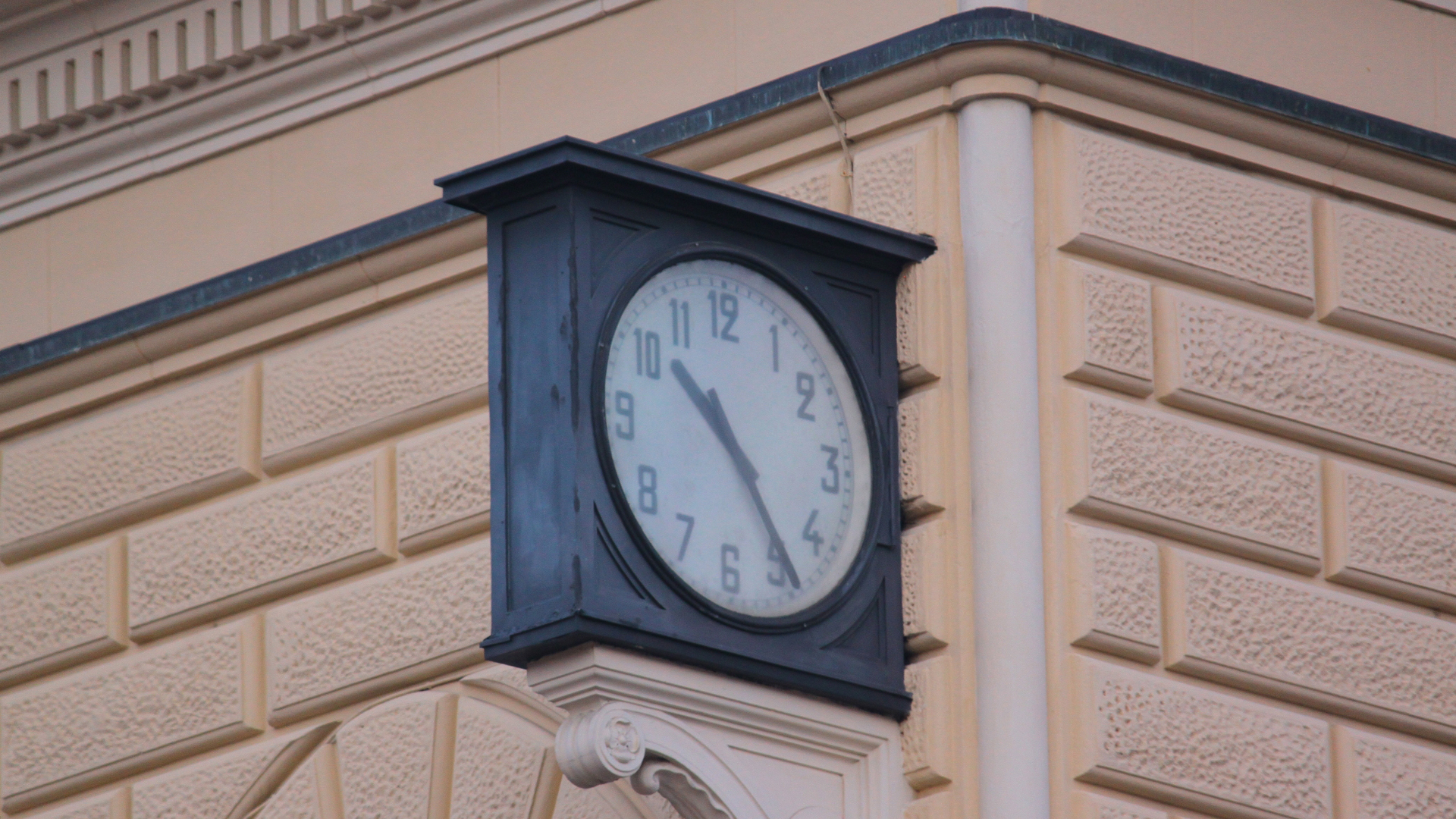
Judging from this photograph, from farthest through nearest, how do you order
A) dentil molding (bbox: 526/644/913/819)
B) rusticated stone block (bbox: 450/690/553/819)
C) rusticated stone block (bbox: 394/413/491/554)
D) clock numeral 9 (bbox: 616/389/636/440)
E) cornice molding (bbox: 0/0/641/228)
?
cornice molding (bbox: 0/0/641/228)
rusticated stone block (bbox: 394/413/491/554)
rusticated stone block (bbox: 450/690/553/819)
clock numeral 9 (bbox: 616/389/636/440)
dentil molding (bbox: 526/644/913/819)

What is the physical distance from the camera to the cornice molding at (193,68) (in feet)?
39.1

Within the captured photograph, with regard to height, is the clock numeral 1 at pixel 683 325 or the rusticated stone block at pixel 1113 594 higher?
the clock numeral 1 at pixel 683 325

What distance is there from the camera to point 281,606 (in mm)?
11711

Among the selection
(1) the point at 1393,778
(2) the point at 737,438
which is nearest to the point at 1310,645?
(1) the point at 1393,778

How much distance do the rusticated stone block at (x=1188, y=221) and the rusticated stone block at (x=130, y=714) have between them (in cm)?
315

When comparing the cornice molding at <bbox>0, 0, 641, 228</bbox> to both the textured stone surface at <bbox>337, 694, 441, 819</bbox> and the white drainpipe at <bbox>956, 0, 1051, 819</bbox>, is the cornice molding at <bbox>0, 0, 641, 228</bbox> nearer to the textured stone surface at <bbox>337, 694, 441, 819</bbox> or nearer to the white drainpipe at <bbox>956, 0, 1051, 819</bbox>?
the white drainpipe at <bbox>956, 0, 1051, 819</bbox>

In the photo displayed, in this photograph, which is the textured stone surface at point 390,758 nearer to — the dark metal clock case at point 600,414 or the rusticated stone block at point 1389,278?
the dark metal clock case at point 600,414

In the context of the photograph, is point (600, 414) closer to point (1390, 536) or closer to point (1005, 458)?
point (1005, 458)

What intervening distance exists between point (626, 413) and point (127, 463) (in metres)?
3.26

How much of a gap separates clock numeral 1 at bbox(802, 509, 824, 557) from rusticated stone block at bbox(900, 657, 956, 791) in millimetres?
464

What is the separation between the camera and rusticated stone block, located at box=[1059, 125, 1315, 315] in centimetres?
1049

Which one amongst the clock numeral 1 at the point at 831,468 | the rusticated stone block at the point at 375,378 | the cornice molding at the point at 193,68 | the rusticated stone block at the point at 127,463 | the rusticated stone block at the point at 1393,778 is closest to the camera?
the clock numeral 1 at the point at 831,468

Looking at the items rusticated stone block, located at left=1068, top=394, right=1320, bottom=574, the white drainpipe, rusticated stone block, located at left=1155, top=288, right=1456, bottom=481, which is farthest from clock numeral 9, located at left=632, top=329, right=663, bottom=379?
rusticated stone block, located at left=1155, top=288, right=1456, bottom=481

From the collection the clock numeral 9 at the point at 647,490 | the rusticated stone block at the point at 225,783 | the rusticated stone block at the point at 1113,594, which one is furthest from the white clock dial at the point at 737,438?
the rusticated stone block at the point at 225,783
